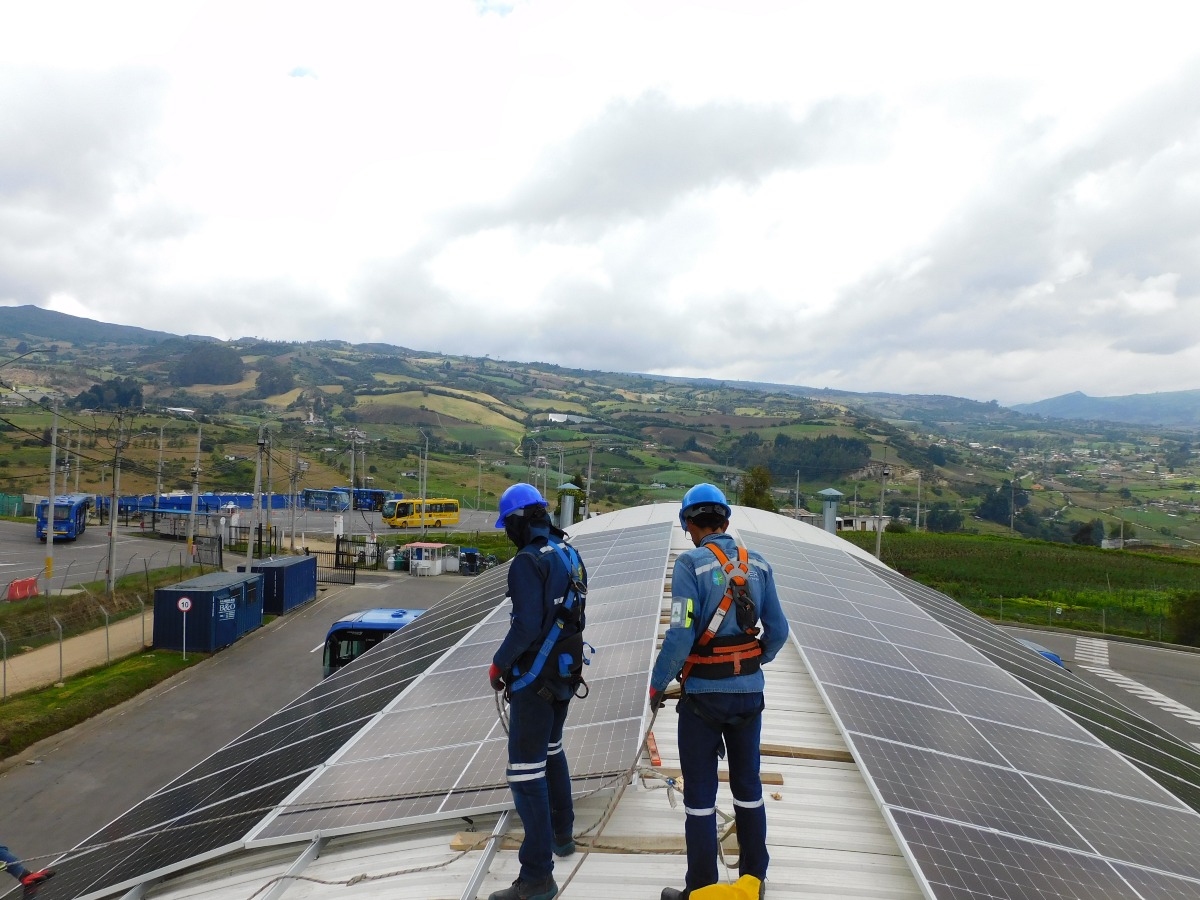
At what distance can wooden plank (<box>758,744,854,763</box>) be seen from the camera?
22.0 feet

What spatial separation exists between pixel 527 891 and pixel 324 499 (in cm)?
9317

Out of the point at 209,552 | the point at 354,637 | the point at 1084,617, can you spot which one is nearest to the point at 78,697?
the point at 354,637

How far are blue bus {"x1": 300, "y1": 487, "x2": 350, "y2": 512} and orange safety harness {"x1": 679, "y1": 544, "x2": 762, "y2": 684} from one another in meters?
89.2

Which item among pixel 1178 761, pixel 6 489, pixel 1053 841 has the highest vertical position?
pixel 1053 841

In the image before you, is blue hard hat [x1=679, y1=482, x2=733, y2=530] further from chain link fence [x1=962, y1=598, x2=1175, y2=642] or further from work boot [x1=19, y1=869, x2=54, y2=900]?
chain link fence [x1=962, y1=598, x2=1175, y2=642]

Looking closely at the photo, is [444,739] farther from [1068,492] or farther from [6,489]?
[1068,492]

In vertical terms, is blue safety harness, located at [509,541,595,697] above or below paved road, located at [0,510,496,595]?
A: above

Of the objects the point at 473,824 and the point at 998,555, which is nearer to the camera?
the point at 473,824

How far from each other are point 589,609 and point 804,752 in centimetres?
471

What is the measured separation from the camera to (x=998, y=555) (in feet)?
209

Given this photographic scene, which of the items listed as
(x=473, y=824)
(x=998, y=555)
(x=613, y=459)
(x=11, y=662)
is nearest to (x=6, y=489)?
(x=11, y=662)

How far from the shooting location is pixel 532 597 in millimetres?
4855

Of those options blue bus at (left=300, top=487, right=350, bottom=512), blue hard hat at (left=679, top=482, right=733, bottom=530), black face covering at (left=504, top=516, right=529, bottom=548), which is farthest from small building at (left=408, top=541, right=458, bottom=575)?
blue hard hat at (left=679, top=482, right=733, bottom=530)

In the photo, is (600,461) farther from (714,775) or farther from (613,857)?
(714,775)
